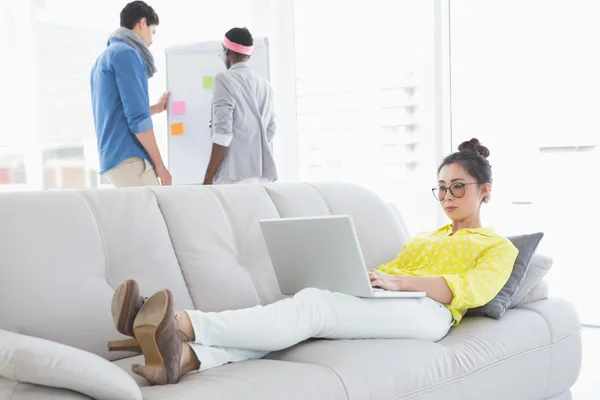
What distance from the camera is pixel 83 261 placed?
216 centimetres

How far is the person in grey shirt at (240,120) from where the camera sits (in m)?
4.08

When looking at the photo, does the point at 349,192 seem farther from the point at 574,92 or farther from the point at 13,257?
the point at 574,92

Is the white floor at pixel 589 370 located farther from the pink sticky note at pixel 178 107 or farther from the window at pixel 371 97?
the pink sticky note at pixel 178 107

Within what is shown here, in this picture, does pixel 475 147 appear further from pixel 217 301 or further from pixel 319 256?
pixel 217 301

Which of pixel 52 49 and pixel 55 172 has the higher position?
pixel 52 49

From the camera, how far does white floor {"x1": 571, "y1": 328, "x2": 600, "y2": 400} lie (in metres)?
3.33

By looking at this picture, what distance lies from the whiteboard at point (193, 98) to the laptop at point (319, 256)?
2.47m

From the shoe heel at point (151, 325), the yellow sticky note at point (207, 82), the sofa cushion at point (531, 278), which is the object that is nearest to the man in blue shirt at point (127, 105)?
the yellow sticky note at point (207, 82)

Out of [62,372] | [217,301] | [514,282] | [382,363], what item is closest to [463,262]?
[514,282]

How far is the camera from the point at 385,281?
2414mm

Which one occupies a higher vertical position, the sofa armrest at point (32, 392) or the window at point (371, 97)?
the window at point (371, 97)

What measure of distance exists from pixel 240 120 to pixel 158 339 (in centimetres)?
249

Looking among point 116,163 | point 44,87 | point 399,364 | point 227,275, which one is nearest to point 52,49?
point 44,87

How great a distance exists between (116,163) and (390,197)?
7.05 ft
